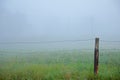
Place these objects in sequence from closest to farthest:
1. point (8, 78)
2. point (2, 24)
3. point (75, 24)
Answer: point (8, 78), point (2, 24), point (75, 24)

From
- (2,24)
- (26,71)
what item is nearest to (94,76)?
(26,71)

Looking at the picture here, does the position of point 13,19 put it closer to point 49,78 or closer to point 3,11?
point 3,11

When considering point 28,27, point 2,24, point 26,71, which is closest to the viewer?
point 26,71

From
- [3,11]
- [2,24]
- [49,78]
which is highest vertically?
[3,11]

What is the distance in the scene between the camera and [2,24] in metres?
117

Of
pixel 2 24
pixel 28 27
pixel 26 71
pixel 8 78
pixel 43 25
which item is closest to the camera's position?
pixel 8 78

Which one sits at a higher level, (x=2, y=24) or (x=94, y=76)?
(x=2, y=24)

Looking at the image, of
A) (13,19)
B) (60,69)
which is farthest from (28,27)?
(60,69)

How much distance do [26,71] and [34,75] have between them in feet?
3.47

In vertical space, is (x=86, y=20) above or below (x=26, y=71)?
above

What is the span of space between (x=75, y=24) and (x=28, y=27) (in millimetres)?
43403

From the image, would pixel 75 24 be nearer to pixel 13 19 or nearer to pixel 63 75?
pixel 13 19

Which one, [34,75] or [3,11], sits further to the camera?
[3,11]

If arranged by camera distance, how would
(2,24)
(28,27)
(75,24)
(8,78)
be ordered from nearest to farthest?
(8,78)
(2,24)
(28,27)
(75,24)
